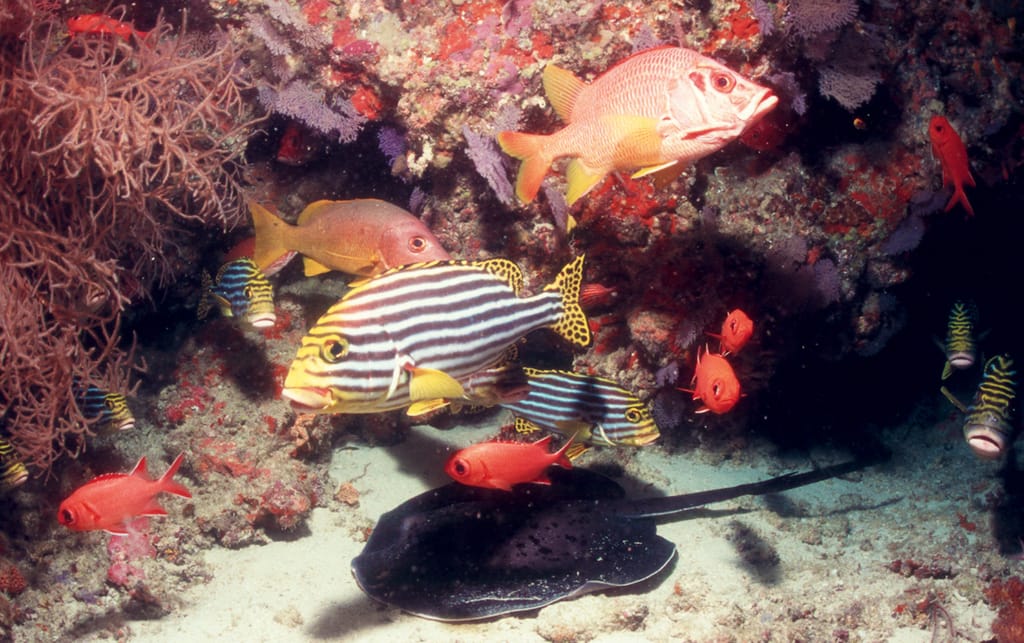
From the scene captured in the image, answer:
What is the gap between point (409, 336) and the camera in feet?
8.23

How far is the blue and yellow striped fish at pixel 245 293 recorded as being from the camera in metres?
4.89

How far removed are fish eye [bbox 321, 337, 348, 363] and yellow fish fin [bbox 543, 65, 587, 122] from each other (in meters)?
1.92

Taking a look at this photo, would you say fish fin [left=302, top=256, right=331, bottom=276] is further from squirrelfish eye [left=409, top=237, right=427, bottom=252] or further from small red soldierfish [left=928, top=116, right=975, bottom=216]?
small red soldierfish [left=928, top=116, right=975, bottom=216]

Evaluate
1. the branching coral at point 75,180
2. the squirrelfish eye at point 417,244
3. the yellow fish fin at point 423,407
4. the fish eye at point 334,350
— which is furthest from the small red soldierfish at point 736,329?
the branching coral at point 75,180

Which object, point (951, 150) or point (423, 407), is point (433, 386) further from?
point (951, 150)

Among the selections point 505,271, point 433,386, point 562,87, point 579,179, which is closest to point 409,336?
point 433,386

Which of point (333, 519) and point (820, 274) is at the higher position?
point (820, 274)

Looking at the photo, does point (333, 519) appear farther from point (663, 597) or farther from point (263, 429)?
point (663, 597)

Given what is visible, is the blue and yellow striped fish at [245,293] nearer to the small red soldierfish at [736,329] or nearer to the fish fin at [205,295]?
the fish fin at [205,295]

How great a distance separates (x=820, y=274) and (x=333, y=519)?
15.9 feet

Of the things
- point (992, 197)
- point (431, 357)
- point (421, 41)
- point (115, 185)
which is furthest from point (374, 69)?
point (992, 197)

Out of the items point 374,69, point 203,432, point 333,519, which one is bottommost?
point 333,519

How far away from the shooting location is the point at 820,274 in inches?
207

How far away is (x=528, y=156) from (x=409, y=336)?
4.68 ft
